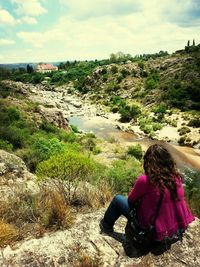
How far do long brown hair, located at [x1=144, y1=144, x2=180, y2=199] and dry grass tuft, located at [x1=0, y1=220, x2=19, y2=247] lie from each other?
93.7 inches

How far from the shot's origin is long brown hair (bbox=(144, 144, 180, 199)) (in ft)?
14.7

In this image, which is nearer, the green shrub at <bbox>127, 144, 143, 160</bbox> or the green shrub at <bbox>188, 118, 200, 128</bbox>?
the green shrub at <bbox>127, 144, 143, 160</bbox>

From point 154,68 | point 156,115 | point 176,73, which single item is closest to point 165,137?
point 156,115

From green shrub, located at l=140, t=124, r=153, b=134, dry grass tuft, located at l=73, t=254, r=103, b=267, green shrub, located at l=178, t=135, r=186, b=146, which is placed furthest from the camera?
green shrub, located at l=140, t=124, r=153, b=134

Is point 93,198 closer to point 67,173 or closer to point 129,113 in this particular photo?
point 67,173

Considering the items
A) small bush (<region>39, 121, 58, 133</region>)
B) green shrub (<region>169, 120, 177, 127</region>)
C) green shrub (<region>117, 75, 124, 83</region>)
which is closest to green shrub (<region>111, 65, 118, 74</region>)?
green shrub (<region>117, 75, 124, 83</region>)

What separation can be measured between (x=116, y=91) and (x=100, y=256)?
70733 mm

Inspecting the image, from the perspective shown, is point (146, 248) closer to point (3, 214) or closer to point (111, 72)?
point (3, 214)

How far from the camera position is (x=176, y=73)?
66688 millimetres

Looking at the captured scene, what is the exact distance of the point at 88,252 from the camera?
4.84 m

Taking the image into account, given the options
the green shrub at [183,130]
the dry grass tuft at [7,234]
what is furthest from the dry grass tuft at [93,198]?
the green shrub at [183,130]

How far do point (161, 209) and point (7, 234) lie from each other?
2.44 metres

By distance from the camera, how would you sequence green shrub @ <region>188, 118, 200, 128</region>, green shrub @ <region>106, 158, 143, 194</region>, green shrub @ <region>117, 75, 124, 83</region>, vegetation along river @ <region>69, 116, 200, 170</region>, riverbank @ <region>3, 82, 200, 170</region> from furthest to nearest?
green shrub @ <region>117, 75, 124, 83</region> → green shrub @ <region>188, 118, 200, 128</region> → riverbank @ <region>3, 82, 200, 170</region> → vegetation along river @ <region>69, 116, 200, 170</region> → green shrub @ <region>106, 158, 143, 194</region>

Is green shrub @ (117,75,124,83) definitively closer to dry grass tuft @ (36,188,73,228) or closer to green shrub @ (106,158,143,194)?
green shrub @ (106,158,143,194)
